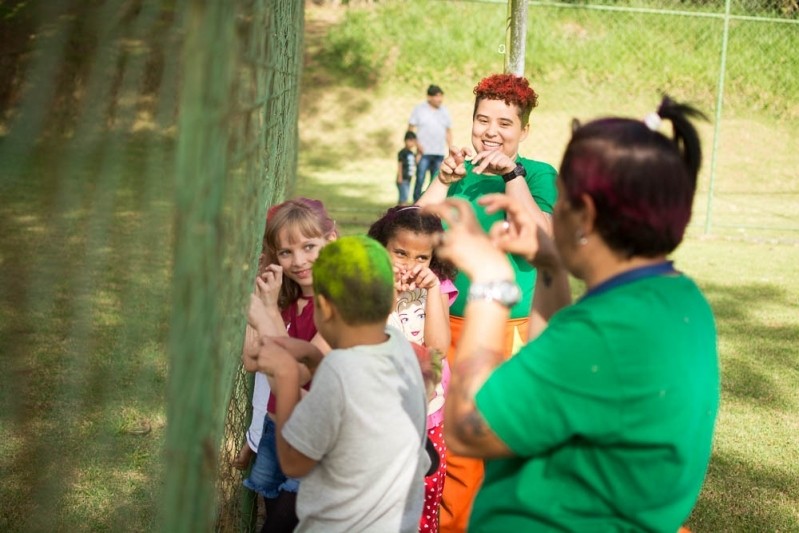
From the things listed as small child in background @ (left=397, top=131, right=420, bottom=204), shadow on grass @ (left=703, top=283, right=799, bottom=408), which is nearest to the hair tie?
shadow on grass @ (left=703, top=283, right=799, bottom=408)

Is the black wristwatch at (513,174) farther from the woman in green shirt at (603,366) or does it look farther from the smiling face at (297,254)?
the woman in green shirt at (603,366)

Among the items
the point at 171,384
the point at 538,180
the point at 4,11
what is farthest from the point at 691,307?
the point at 4,11

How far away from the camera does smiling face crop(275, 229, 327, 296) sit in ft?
10.3

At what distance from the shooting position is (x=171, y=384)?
161cm

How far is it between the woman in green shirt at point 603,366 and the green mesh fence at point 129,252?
1.68ft

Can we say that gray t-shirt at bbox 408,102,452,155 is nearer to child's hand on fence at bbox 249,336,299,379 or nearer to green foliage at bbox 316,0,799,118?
green foliage at bbox 316,0,799,118

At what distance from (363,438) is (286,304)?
107 cm

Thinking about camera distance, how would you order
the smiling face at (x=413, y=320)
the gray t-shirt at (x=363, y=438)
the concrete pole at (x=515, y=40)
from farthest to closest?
the concrete pole at (x=515, y=40) < the smiling face at (x=413, y=320) < the gray t-shirt at (x=363, y=438)

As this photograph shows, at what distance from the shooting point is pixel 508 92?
13.1 ft

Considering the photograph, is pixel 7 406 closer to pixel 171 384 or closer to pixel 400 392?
pixel 400 392

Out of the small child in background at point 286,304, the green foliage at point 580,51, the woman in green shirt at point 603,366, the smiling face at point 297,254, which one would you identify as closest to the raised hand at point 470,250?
the woman in green shirt at point 603,366

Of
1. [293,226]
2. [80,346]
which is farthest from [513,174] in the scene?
[80,346]

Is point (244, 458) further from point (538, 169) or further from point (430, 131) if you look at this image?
point (430, 131)

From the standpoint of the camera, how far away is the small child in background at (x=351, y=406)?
221 cm
